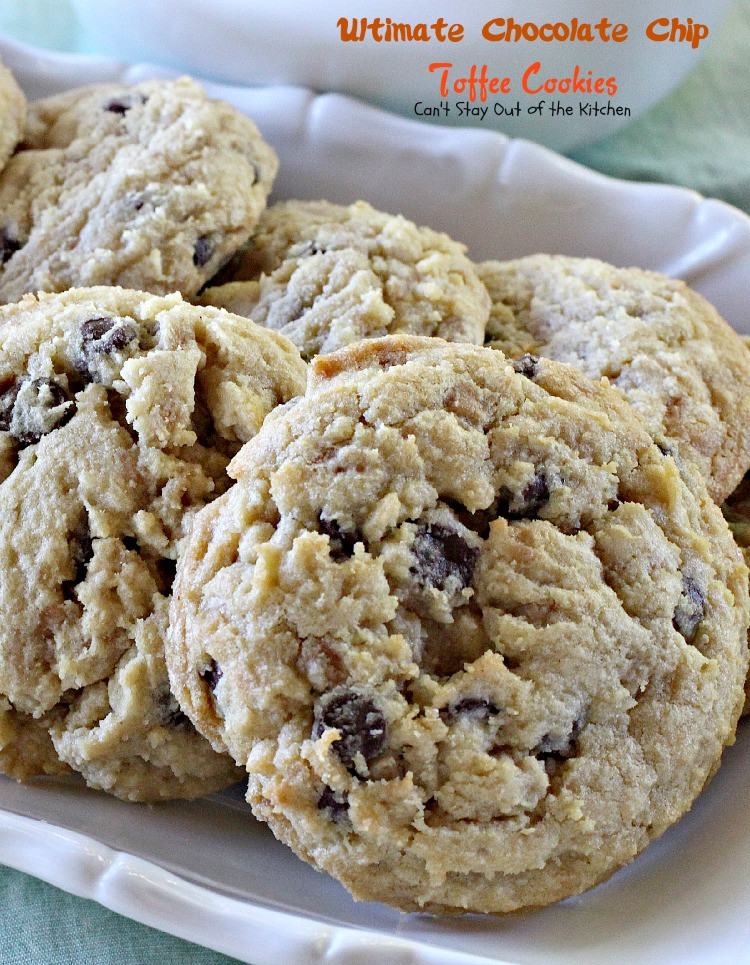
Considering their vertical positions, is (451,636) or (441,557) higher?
(441,557)

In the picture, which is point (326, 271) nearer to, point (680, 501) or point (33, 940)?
point (680, 501)

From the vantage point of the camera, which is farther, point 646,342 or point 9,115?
→ point 9,115

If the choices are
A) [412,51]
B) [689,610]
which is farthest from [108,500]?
[412,51]

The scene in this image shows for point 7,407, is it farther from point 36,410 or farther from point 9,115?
point 9,115

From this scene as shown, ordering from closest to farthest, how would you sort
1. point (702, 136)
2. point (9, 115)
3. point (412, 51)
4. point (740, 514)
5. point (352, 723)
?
point (352, 723) → point (740, 514) → point (9, 115) → point (412, 51) → point (702, 136)

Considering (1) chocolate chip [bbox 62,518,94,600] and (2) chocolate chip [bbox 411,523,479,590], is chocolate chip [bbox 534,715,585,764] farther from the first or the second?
(1) chocolate chip [bbox 62,518,94,600]

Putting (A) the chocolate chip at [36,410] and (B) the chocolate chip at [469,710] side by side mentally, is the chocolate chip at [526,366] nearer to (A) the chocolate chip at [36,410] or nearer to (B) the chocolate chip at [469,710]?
(B) the chocolate chip at [469,710]

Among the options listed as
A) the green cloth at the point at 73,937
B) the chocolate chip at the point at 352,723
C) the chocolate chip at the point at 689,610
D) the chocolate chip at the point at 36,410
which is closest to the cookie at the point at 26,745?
the green cloth at the point at 73,937

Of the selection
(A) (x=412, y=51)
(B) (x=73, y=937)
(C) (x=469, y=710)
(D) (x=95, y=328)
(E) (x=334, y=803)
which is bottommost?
(B) (x=73, y=937)
